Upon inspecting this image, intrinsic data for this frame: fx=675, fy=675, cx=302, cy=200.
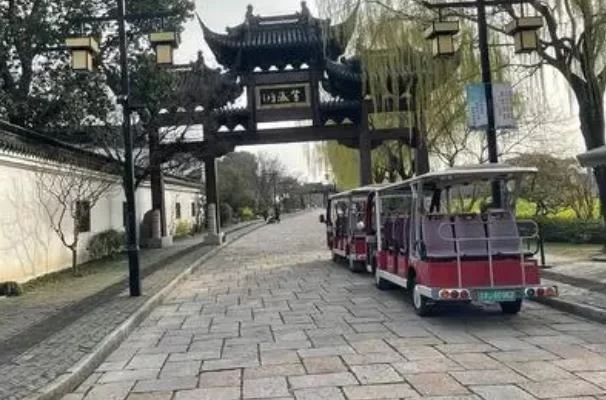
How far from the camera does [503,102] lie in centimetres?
1137

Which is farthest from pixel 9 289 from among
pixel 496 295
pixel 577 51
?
pixel 577 51

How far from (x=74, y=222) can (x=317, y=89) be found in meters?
10.8

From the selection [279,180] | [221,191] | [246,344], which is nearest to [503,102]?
[246,344]

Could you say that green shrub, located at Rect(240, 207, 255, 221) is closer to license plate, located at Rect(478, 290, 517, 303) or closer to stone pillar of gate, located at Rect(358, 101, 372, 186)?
stone pillar of gate, located at Rect(358, 101, 372, 186)

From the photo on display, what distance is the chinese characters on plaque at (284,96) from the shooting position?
24.8m

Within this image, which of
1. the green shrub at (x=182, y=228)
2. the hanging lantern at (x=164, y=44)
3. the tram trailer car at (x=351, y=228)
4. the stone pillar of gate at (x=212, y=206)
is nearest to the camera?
the hanging lantern at (x=164, y=44)

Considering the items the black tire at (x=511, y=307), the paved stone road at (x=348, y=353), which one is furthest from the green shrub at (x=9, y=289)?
the black tire at (x=511, y=307)

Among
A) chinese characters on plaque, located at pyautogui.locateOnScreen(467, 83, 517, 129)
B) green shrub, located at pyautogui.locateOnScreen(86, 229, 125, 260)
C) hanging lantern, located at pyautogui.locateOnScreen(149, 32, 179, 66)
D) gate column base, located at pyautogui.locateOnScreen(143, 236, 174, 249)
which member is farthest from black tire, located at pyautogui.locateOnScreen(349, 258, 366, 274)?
gate column base, located at pyautogui.locateOnScreen(143, 236, 174, 249)

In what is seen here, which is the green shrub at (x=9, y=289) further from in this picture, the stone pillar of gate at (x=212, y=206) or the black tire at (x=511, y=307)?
the stone pillar of gate at (x=212, y=206)

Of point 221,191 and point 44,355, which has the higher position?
point 221,191

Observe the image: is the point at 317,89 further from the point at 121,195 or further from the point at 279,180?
the point at 279,180

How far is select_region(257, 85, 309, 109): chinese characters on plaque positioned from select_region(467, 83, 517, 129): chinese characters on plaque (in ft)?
45.1

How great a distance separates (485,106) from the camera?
11375mm

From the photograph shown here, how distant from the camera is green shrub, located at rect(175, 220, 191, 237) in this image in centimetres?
3474
